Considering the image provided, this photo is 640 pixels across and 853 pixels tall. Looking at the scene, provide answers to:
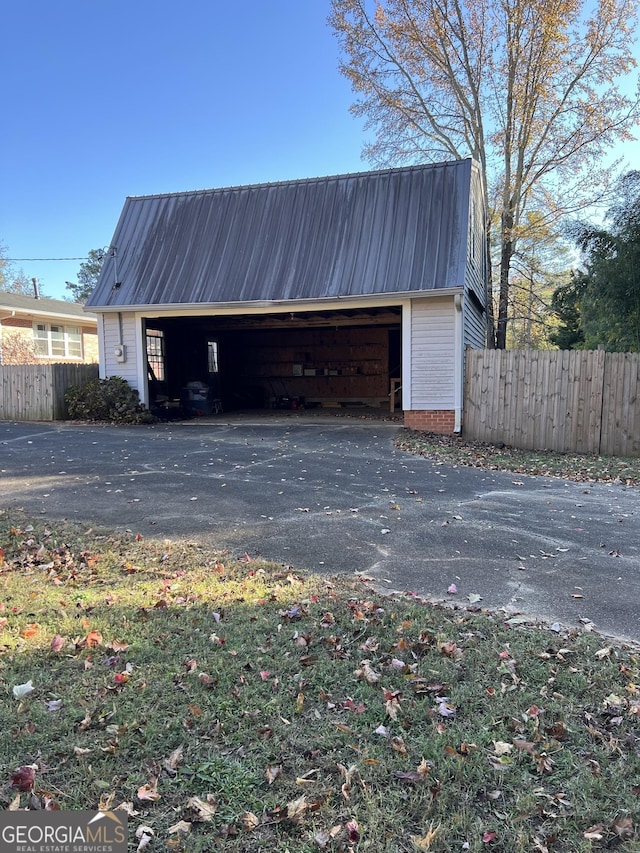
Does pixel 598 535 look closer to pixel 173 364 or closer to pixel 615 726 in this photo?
pixel 615 726

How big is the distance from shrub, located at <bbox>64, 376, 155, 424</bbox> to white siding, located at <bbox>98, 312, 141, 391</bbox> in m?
0.23

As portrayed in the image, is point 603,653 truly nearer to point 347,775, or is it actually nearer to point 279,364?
point 347,775

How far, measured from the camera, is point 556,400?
1059cm

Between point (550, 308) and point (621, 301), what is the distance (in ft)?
31.5

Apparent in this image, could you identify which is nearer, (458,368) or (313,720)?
(313,720)

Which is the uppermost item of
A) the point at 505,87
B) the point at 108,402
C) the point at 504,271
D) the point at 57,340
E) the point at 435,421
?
the point at 505,87

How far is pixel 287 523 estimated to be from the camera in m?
5.46

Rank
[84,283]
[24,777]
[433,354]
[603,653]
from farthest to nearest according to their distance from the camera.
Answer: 1. [84,283]
2. [433,354]
3. [603,653]
4. [24,777]

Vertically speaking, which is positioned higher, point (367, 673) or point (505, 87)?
point (505, 87)

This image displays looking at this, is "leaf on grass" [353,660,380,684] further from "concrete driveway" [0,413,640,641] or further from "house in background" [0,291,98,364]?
"house in background" [0,291,98,364]

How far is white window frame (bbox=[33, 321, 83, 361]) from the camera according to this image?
2264cm

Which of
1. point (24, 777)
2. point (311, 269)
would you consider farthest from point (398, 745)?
point (311, 269)

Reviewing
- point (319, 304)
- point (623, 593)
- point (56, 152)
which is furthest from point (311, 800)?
point (56, 152)

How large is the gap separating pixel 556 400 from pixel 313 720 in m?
9.54
